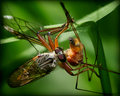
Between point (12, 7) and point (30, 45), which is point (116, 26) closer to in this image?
point (30, 45)

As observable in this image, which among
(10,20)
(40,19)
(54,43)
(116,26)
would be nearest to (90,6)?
(116,26)

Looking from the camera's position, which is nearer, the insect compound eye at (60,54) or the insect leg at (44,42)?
the insect compound eye at (60,54)

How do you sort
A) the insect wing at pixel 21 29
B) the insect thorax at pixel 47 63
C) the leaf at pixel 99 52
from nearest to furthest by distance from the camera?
the leaf at pixel 99 52 < the insect thorax at pixel 47 63 < the insect wing at pixel 21 29

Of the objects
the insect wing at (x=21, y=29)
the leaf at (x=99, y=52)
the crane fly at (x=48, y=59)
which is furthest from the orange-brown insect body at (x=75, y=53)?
the insect wing at (x=21, y=29)

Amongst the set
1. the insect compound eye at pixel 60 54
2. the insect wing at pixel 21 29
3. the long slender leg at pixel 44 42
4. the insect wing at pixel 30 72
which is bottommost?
the insect wing at pixel 30 72

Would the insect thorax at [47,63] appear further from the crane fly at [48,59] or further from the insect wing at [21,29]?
the insect wing at [21,29]

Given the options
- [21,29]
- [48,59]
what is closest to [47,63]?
[48,59]
